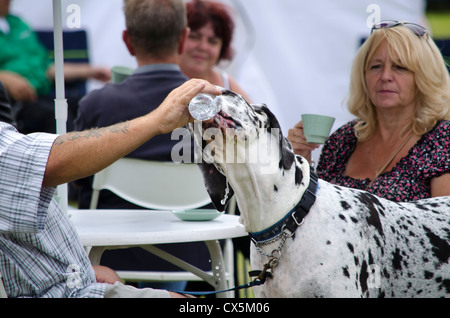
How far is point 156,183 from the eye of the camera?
3178 mm

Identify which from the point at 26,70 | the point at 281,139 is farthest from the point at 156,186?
the point at 26,70

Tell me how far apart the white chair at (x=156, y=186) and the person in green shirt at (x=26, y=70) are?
3.00m

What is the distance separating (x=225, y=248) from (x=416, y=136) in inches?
59.8

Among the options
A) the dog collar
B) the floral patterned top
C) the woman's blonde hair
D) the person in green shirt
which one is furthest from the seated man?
the person in green shirt

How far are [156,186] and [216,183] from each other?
3.01ft

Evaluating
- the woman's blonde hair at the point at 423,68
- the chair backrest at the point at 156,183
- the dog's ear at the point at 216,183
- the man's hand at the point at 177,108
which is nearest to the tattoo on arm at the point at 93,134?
the man's hand at the point at 177,108

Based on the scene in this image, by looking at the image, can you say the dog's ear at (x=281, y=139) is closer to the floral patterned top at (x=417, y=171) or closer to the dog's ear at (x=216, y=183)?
the dog's ear at (x=216, y=183)

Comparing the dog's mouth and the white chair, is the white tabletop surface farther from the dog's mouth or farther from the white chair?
the dog's mouth

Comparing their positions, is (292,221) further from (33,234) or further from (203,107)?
(33,234)

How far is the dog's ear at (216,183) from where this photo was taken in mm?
2326

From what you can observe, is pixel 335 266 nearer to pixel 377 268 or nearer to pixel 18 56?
pixel 377 268

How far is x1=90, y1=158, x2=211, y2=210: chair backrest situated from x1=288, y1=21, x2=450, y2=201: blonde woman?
1.99ft

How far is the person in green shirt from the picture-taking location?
5895 millimetres
